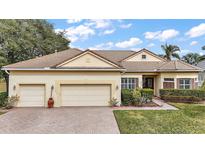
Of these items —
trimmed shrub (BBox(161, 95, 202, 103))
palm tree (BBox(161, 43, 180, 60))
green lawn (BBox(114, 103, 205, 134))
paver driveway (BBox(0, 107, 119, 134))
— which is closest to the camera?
green lawn (BBox(114, 103, 205, 134))

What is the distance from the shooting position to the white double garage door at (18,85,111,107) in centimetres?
1596

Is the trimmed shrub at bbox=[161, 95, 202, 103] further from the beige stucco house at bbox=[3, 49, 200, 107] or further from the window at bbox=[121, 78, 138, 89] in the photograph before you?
the beige stucco house at bbox=[3, 49, 200, 107]

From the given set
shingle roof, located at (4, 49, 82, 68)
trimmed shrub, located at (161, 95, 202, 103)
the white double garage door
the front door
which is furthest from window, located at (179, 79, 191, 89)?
shingle roof, located at (4, 49, 82, 68)

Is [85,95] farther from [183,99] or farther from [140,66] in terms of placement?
[140,66]

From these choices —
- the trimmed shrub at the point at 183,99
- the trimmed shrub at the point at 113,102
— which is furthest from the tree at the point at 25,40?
the trimmed shrub at the point at 183,99

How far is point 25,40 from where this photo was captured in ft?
77.6

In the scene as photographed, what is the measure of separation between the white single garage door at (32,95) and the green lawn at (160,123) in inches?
270

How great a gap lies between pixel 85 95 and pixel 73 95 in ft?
3.08

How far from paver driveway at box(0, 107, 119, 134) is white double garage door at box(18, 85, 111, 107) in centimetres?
279

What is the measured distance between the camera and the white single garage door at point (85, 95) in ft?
52.9

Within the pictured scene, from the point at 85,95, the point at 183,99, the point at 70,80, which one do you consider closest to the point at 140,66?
the point at 183,99
